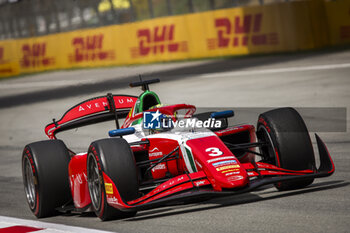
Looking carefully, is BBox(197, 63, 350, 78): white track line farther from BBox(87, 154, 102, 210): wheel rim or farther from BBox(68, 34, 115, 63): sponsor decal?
BBox(87, 154, 102, 210): wheel rim

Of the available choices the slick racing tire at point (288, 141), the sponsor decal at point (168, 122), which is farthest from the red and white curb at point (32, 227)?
the slick racing tire at point (288, 141)

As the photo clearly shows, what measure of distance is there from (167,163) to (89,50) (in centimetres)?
2905

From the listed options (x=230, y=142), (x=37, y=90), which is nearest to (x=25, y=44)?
(x=37, y=90)

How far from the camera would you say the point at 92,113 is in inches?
363

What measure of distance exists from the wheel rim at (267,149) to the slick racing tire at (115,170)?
1.39 metres

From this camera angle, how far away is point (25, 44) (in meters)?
40.2

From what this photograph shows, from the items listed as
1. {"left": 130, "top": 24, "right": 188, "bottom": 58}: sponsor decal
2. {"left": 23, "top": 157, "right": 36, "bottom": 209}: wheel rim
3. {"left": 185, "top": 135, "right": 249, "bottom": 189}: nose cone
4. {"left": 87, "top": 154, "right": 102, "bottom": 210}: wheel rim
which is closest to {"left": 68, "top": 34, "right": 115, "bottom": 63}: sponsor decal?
{"left": 130, "top": 24, "right": 188, "bottom": 58}: sponsor decal

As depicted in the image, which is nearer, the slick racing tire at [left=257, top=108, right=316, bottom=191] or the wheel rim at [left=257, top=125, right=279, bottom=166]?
the slick racing tire at [left=257, top=108, right=316, bottom=191]

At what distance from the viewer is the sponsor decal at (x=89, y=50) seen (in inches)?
1380

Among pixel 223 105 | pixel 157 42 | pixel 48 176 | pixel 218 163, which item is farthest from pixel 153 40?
pixel 218 163

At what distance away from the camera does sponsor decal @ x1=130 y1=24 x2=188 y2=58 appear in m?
31.3

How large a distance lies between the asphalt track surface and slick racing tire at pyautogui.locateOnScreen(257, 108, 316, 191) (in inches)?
12.2

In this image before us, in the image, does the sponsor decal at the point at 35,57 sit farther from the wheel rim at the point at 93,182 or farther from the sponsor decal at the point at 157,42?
the wheel rim at the point at 93,182

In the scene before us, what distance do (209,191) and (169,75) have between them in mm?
20045
